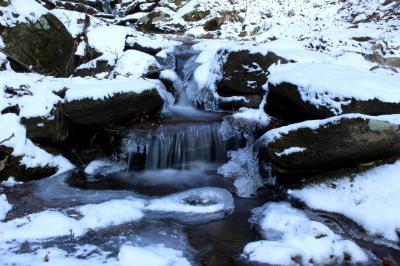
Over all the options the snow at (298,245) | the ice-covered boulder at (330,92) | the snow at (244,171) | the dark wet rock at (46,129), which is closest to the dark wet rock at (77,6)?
the dark wet rock at (46,129)

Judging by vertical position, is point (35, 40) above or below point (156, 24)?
below

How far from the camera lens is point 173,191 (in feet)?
20.1

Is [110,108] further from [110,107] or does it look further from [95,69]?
[95,69]

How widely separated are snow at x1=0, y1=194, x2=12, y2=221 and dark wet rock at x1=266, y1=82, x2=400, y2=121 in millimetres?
4218

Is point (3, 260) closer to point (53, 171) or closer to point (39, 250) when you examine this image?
point (39, 250)

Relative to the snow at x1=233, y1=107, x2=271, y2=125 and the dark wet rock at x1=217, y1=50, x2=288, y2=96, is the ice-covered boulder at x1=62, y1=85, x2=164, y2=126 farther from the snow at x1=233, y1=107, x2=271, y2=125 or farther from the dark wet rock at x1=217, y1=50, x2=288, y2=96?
the dark wet rock at x1=217, y1=50, x2=288, y2=96

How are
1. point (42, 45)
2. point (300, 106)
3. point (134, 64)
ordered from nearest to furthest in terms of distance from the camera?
point (300, 106) → point (42, 45) → point (134, 64)

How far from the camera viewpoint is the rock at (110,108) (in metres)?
6.76

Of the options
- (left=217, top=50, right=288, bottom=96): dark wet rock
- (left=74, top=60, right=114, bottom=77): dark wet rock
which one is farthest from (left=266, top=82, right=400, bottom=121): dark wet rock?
(left=74, top=60, right=114, bottom=77): dark wet rock

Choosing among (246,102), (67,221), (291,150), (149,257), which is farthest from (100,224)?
(246,102)

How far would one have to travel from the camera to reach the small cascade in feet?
23.5

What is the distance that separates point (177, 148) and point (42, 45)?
12.5ft

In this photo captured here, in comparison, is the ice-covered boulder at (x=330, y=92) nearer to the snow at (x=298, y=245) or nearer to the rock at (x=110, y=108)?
the snow at (x=298, y=245)

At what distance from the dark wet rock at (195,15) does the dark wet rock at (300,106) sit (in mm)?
10880
